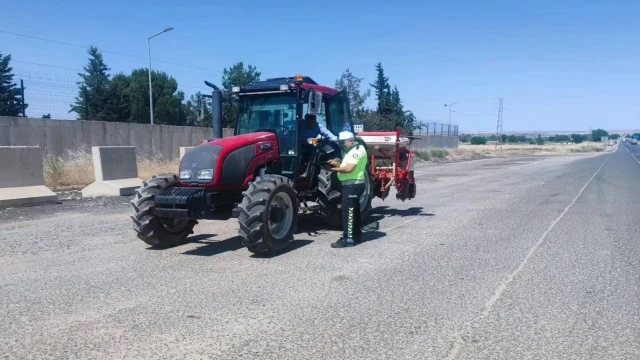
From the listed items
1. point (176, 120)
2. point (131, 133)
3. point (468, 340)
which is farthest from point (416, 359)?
point (176, 120)

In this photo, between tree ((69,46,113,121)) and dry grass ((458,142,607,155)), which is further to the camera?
dry grass ((458,142,607,155))

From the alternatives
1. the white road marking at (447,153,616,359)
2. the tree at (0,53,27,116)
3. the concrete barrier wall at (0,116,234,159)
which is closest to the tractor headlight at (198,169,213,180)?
the white road marking at (447,153,616,359)

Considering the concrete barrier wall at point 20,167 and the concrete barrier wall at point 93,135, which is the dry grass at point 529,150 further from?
the concrete barrier wall at point 20,167

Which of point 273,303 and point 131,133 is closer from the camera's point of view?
point 273,303

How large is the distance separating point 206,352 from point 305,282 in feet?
7.23

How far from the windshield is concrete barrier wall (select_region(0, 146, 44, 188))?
6.72 metres

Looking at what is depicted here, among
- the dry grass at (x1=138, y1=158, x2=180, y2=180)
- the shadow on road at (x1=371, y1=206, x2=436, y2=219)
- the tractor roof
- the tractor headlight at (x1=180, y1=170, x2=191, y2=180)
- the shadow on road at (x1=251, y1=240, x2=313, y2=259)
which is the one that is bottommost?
the shadow on road at (x1=371, y1=206, x2=436, y2=219)

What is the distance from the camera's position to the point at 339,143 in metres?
10.0

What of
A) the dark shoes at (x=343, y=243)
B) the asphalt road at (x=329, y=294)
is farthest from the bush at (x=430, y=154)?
the dark shoes at (x=343, y=243)

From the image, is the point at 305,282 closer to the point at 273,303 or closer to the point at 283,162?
the point at 273,303

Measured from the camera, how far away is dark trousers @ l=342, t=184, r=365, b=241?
8844 millimetres

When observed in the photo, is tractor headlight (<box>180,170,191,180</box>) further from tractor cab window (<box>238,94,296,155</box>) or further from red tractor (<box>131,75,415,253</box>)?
tractor cab window (<box>238,94,296,155</box>)

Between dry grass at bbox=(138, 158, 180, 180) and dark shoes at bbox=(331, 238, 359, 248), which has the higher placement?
dry grass at bbox=(138, 158, 180, 180)

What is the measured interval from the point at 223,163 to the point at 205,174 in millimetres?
296
